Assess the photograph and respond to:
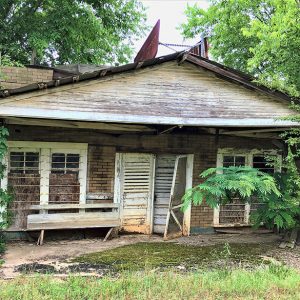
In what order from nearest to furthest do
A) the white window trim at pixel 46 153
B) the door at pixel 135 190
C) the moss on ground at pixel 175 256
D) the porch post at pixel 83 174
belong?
the moss on ground at pixel 175 256, the white window trim at pixel 46 153, the porch post at pixel 83 174, the door at pixel 135 190

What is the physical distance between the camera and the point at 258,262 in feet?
23.3

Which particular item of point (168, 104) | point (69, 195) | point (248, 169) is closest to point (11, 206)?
point (69, 195)

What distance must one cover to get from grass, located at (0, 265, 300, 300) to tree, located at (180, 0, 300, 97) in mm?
5456

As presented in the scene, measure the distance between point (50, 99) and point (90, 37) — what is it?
1144cm

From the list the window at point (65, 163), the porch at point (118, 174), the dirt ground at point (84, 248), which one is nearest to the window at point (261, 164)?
the porch at point (118, 174)

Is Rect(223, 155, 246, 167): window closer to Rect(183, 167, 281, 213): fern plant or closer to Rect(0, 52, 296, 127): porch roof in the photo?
Rect(0, 52, 296, 127): porch roof

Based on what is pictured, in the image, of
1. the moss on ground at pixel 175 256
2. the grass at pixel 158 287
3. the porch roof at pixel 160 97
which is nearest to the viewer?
the grass at pixel 158 287

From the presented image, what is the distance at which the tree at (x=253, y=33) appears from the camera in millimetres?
10086

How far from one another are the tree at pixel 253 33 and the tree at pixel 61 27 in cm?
416

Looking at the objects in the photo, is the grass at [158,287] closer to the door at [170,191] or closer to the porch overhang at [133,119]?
the porch overhang at [133,119]

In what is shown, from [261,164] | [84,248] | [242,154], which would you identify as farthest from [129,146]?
[261,164]

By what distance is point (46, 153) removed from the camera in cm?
850

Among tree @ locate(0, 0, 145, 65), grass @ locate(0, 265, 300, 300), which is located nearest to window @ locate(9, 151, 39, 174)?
grass @ locate(0, 265, 300, 300)

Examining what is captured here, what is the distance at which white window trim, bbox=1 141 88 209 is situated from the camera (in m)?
8.26
